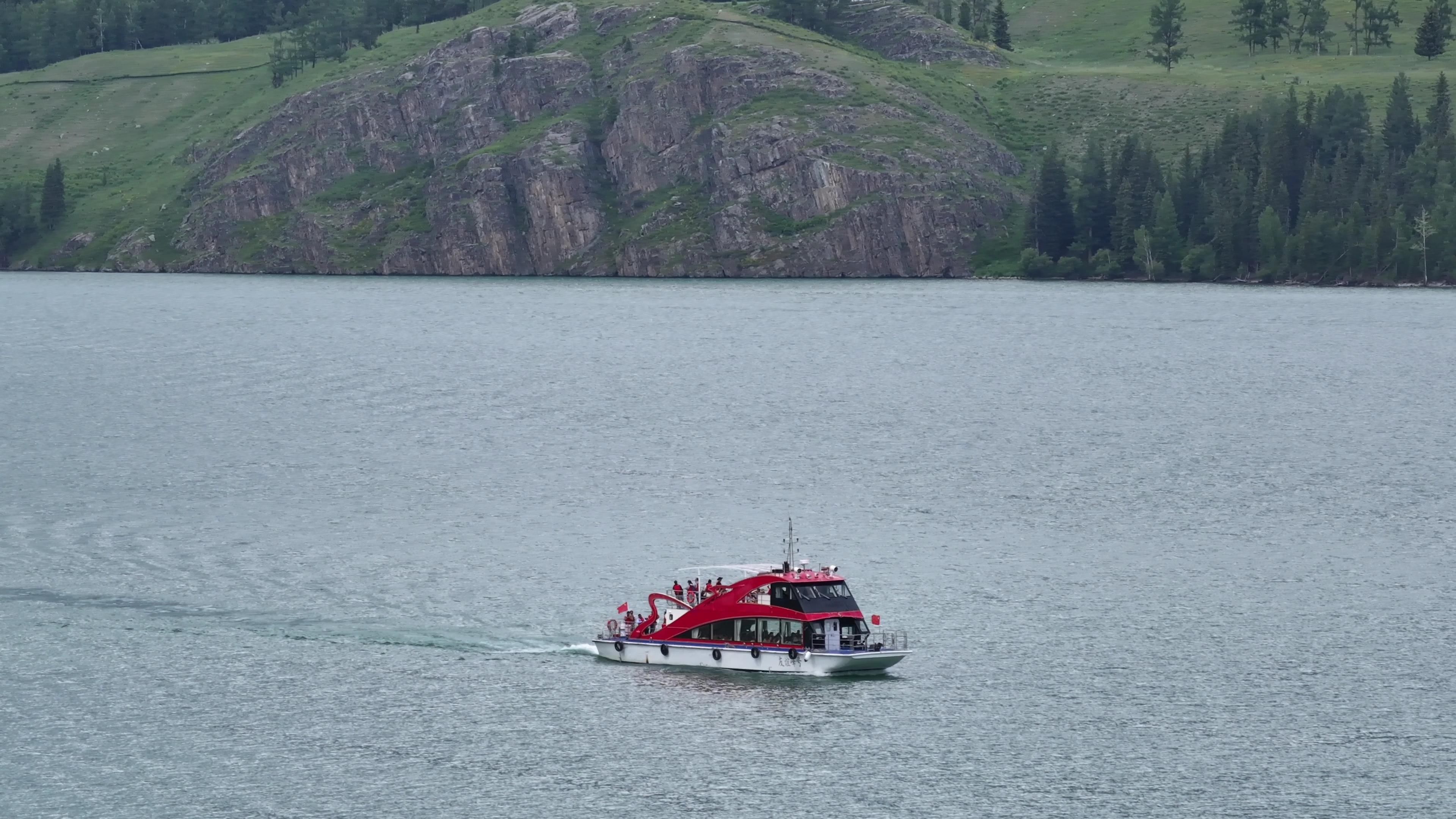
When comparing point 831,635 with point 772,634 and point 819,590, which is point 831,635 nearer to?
point 819,590

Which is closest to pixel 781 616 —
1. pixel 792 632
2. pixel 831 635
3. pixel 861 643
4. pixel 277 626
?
pixel 792 632

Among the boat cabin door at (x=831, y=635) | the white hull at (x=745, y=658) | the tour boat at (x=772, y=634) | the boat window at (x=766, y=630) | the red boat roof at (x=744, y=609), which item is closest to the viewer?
the white hull at (x=745, y=658)

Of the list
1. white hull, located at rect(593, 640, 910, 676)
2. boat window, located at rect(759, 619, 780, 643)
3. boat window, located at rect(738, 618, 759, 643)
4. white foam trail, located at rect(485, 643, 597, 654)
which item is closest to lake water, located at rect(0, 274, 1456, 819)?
white foam trail, located at rect(485, 643, 597, 654)

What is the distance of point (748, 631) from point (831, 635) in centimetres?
363

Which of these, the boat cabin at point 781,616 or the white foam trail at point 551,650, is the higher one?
the boat cabin at point 781,616

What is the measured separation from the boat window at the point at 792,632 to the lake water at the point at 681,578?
184 centimetres

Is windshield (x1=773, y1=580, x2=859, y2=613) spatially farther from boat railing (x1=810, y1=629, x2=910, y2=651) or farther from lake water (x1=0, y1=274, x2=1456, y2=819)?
lake water (x1=0, y1=274, x2=1456, y2=819)

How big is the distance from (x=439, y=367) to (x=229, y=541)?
91.9 metres

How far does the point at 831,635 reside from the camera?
3177 inches

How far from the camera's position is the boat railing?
263 feet

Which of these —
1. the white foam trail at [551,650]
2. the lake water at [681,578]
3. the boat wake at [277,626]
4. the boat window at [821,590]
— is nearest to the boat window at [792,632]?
the boat window at [821,590]

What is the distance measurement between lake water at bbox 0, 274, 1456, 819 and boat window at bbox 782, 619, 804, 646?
6.05ft

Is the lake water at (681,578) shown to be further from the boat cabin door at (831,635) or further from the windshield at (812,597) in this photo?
the windshield at (812,597)

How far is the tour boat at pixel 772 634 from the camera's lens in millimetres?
80312
